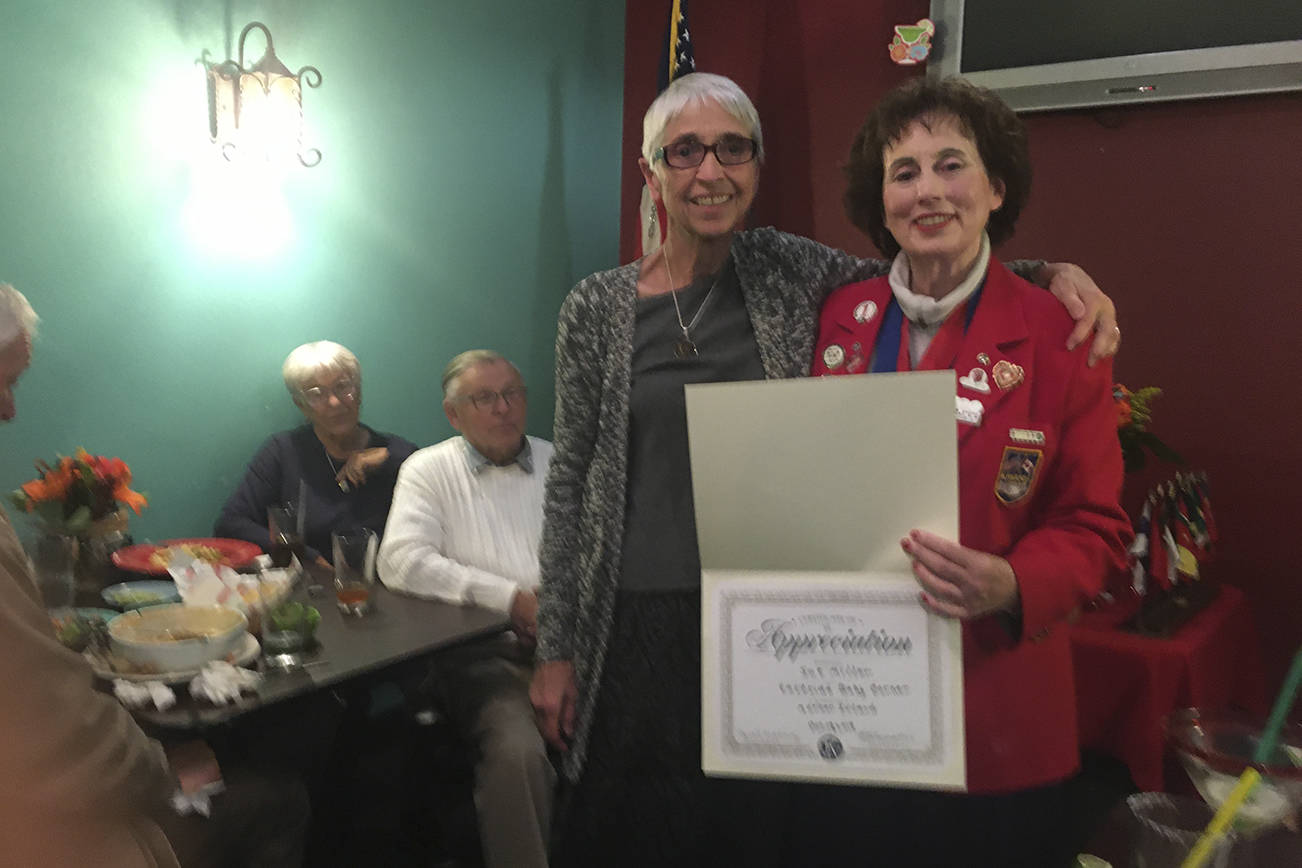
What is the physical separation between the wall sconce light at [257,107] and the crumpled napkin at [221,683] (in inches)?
46.9

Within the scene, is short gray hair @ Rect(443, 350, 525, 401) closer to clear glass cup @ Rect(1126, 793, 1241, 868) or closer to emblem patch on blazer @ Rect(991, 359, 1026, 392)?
emblem patch on blazer @ Rect(991, 359, 1026, 392)

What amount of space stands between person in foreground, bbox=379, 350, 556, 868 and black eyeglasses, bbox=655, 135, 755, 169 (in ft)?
3.11

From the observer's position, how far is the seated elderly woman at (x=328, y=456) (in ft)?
6.87

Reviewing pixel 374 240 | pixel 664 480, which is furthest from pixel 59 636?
pixel 374 240

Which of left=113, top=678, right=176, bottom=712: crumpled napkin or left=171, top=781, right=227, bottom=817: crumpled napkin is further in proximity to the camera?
left=113, top=678, right=176, bottom=712: crumpled napkin

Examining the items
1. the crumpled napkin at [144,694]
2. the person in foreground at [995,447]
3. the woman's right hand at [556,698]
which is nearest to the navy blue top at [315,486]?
the crumpled napkin at [144,694]

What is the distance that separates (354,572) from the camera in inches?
64.3

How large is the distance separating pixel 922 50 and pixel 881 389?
1.94m

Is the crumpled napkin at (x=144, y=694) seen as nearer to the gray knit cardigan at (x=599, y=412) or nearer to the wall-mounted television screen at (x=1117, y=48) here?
the gray knit cardigan at (x=599, y=412)

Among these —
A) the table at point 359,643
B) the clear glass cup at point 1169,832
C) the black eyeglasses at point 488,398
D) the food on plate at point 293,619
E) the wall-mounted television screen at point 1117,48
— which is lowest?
the table at point 359,643

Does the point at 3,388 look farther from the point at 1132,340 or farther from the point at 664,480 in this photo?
the point at 1132,340

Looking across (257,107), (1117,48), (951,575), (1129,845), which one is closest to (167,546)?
(257,107)

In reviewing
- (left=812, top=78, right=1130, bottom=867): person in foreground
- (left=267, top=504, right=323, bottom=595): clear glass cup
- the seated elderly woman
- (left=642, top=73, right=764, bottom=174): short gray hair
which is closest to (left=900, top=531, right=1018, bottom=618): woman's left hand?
(left=812, top=78, right=1130, bottom=867): person in foreground

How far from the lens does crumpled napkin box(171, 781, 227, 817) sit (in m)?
1.01
